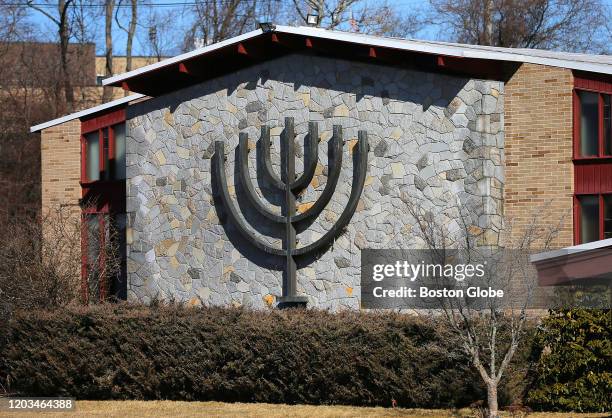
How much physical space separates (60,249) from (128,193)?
3.07 meters

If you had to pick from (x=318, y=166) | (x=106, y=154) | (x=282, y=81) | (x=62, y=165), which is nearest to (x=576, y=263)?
(x=318, y=166)

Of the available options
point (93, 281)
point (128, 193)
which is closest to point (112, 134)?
point (128, 193)

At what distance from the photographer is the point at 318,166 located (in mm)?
22344

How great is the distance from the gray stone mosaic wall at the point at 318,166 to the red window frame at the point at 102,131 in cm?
343

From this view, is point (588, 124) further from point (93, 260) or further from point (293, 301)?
point (93, 260)

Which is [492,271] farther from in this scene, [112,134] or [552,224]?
[112,134]

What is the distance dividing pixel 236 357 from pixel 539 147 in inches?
277

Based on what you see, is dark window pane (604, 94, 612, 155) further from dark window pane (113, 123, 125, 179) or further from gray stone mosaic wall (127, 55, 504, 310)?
dark window pane (113, 123, 125, 179)

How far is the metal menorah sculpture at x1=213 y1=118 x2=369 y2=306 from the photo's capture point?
2183 cm

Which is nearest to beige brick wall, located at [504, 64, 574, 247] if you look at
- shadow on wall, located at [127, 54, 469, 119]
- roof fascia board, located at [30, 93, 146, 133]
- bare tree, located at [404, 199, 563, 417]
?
shadow on wall, located at [127, 54, 469, 119]

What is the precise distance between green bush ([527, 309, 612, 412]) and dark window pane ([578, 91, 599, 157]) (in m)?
4.88

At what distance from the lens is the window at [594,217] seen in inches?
828

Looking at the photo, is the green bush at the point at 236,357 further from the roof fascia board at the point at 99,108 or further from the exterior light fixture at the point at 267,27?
the roof fascia board at the point at 99,108

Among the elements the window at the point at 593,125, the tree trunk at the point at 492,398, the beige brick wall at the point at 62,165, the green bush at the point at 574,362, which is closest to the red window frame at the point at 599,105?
the window at the point at 593,125
